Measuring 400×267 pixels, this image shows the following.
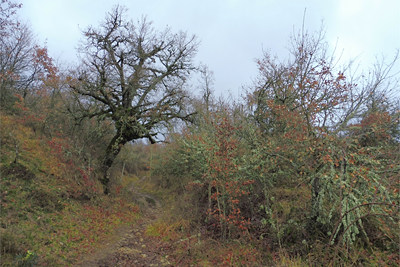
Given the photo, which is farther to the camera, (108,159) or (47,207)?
(108,159)

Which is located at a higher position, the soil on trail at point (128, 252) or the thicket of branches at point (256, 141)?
the thicket of branches at point (256, 141)

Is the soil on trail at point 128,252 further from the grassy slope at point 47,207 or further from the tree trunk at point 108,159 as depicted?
the tree trunk at point 108,159

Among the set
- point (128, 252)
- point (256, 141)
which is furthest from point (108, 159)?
point (256, 141)

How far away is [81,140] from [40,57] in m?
8.07

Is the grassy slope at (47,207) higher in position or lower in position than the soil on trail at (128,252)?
higher

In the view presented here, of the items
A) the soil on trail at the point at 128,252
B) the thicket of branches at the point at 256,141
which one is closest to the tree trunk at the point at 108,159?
the thicket of branches at the point at 256,141

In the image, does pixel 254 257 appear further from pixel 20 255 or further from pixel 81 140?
pixel 81 140

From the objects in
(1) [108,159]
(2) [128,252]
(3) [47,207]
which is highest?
(1) [108,159]

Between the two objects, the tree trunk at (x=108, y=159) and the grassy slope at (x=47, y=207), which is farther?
the tree trunk at (x=108, y=159)

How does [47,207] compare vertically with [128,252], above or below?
above

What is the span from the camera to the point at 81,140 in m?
13.8

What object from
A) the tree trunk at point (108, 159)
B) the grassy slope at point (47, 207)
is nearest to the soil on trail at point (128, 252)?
the grassy slope at point (47, 207)

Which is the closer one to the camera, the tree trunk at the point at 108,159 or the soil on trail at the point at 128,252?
the soil on trail at the point at 128,252

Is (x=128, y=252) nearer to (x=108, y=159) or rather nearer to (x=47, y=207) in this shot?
(x=47, y=207)
